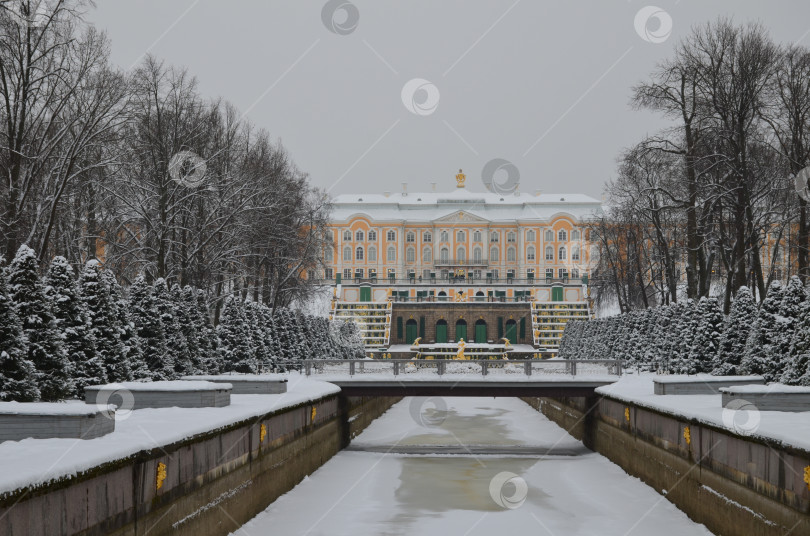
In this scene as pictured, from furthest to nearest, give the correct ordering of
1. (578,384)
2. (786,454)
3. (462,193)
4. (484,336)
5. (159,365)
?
A: 1. (462,193)
2. (484,336)
3. (578,384)
4. (159,365)
5. (786,454)

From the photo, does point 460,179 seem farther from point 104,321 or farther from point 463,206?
point 104,321

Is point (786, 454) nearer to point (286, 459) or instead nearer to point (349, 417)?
point (286, 459)

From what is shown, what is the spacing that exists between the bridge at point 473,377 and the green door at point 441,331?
56537 mm

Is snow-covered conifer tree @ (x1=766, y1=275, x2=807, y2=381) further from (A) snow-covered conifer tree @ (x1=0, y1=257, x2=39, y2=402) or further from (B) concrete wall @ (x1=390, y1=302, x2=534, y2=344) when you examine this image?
(B) concrete wall @ (x1=390, y1=302, x2=534, y2=344)

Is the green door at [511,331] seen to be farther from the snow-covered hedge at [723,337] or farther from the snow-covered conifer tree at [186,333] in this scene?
the snow-covered conifer tree at [186,333]

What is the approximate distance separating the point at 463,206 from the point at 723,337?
9203 cm

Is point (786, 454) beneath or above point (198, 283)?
beneath

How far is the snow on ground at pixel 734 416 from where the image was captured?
14.4 metres

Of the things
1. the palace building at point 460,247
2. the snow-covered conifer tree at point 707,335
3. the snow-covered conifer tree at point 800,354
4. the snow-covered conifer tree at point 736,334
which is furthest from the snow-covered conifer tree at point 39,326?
the palace building at point 460,247

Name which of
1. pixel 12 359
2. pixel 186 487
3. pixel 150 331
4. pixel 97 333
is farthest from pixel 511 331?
pixel 186 487

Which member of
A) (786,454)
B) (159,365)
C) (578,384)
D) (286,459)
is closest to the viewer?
(786,454)

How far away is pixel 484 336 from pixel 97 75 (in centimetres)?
6700

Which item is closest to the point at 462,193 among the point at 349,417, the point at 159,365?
the point at 349,417

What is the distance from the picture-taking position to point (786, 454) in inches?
537
